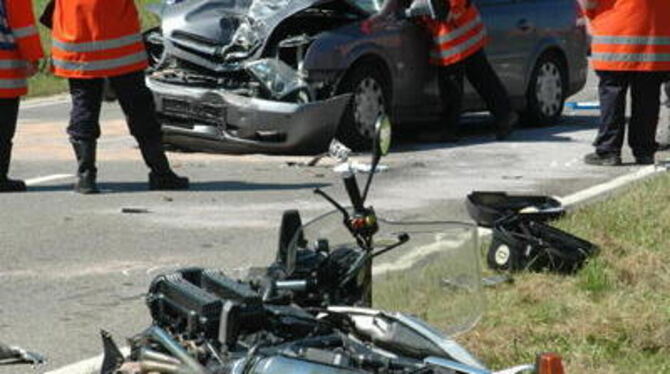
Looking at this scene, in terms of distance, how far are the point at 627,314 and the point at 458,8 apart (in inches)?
273

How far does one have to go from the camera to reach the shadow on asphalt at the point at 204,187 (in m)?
10.5

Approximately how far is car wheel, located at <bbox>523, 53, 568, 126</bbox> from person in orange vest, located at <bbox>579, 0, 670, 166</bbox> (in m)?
2.42

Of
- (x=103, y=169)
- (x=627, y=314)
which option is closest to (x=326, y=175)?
(x=103, y=169)

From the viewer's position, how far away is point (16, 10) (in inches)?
415

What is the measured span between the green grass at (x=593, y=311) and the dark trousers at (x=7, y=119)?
14.3 ft

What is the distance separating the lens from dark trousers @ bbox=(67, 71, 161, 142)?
10.4 m

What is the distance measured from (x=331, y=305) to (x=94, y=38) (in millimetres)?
6354

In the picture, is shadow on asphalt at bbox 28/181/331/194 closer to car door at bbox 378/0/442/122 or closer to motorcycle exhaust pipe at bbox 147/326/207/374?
car door at bbox 378/0/442/122

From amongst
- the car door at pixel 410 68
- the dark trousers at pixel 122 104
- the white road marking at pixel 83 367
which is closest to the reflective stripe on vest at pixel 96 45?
the dark trousers at pixel 122 104

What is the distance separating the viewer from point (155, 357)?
427 centimetres

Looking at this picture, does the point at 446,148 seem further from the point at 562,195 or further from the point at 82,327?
the point at 82,327

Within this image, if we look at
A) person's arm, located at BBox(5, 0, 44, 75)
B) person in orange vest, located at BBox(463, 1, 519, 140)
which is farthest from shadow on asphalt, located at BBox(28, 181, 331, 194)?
person in orange vest, located at BBox(463, 1, 519, 140)

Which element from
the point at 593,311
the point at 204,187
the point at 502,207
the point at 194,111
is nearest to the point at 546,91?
the point at 194,111

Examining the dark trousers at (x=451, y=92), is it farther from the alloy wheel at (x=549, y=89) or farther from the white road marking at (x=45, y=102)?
the white road marking at (x=45, y=102)
